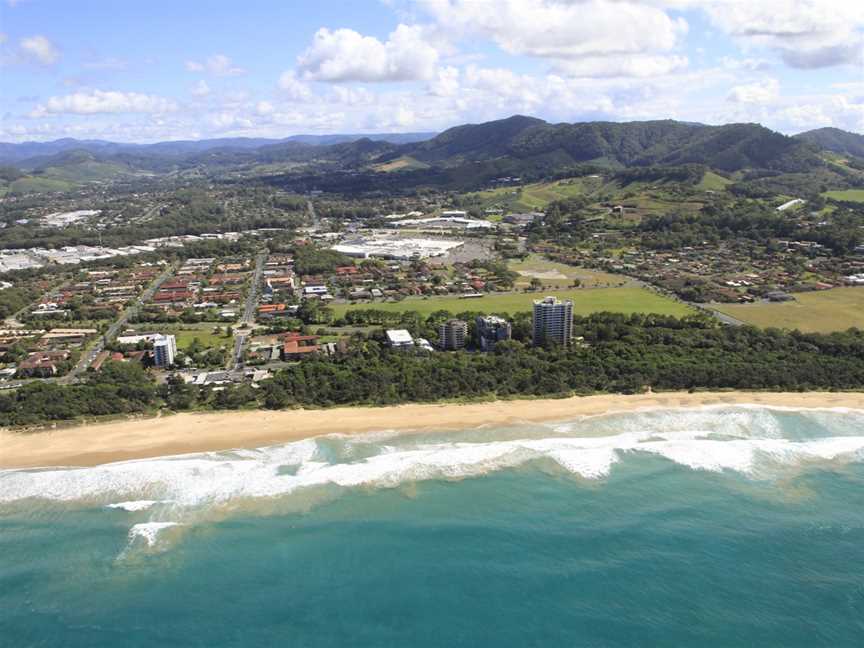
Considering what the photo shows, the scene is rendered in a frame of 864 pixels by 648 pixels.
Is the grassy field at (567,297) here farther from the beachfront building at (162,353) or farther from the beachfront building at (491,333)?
the beachfront building at (162,353)

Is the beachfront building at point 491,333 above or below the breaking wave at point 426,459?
above

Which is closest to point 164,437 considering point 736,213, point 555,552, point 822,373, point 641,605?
point 555,552

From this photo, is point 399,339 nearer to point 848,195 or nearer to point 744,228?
point 744,228

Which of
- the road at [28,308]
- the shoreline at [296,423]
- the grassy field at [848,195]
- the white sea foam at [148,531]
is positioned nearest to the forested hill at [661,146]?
the grassy field at [848,195]

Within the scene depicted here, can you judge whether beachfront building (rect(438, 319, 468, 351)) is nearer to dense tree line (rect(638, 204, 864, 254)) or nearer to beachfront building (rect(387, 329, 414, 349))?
beachfront building (rect(387, 329, 414, 349))

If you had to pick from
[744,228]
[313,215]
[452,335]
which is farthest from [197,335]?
[313,215]

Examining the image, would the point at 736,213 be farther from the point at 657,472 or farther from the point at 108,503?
the point at 108,503

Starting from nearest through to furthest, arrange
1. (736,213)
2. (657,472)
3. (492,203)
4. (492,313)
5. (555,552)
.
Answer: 1. (555,552)
2. (657,472)
3. (492,313)
4. (736,213)
5. (492,203)
